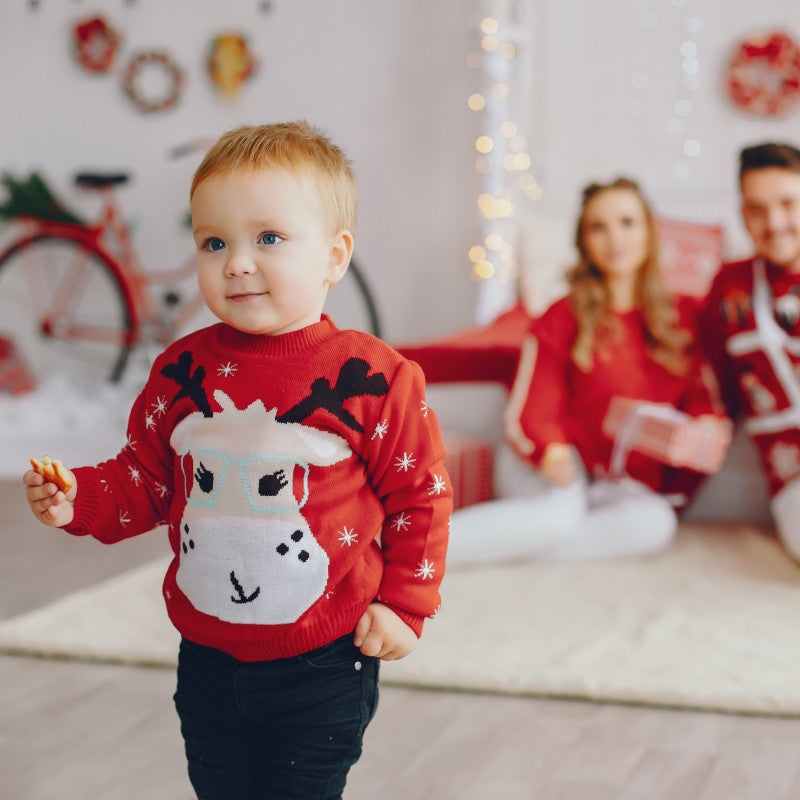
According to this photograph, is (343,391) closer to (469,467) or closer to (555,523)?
(555,523)

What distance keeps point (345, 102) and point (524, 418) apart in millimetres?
1956

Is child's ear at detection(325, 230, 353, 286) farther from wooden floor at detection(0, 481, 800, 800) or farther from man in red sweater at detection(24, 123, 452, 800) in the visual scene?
wooden floor at detection(0, 481, 800, 800)

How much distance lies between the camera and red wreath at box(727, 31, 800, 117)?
3.41 metres

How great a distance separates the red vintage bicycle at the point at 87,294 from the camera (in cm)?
396

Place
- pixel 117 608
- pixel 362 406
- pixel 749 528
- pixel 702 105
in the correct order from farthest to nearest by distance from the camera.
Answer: pixel 702 105
pixel 749 528
pixel 117 608
pixel 362 406

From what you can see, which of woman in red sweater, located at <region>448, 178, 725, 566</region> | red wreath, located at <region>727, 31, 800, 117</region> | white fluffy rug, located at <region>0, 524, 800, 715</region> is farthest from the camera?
red wreath, located at <region>727, 31, 800, 117</region>

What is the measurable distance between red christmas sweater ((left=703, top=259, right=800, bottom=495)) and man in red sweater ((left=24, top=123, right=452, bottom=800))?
1.36 m

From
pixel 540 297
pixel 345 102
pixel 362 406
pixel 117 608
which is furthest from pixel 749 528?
pixel 345 102

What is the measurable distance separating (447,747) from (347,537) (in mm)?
609

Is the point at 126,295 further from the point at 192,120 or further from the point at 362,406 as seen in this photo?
the point at 362,406

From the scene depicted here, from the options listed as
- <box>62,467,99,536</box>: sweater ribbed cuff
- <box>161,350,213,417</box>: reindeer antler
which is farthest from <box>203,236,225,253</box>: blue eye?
<box>62,467,99,536</box>: sweater ribbed cuff

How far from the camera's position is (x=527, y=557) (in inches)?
86.2

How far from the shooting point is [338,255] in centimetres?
96

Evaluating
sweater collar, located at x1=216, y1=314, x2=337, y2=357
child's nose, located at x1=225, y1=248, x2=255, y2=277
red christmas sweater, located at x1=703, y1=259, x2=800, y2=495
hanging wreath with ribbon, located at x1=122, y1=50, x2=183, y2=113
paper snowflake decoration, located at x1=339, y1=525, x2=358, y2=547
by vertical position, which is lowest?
Answer: red christmas sweater, located at x1=703, y1=259, x2=800, y2=495
